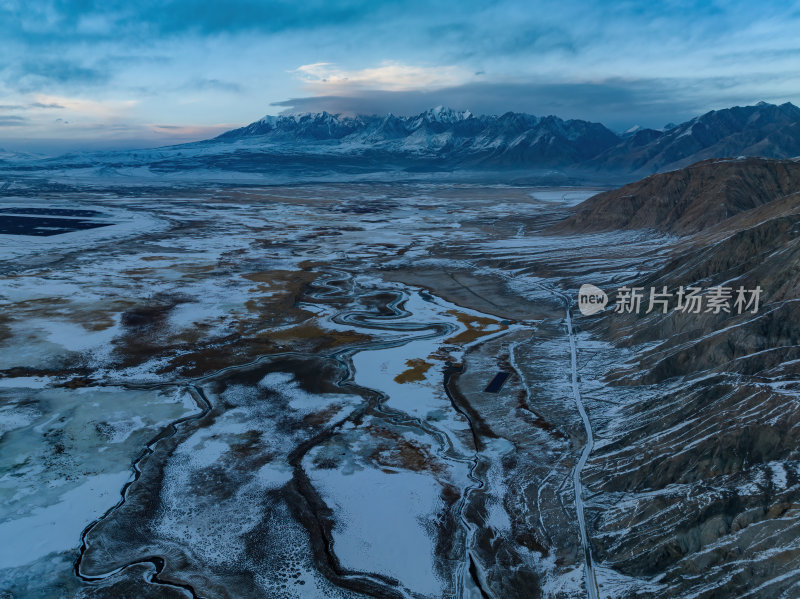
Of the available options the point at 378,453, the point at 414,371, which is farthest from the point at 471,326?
the point at 378,453

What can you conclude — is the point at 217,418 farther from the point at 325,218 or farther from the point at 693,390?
the point at 325,218

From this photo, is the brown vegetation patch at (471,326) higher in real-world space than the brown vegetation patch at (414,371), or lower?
higher

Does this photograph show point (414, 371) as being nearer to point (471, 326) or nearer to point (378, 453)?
point (378, 453)

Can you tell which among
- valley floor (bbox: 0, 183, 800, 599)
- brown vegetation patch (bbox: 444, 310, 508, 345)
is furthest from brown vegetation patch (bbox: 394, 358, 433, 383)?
brown vegetation patch (bbox: 444, 310, 508, 345)

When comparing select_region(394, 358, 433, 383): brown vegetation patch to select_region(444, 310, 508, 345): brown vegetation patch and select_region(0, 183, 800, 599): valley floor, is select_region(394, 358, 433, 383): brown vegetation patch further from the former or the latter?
select_region(444, 310, 508, 345): brown vegetation patch

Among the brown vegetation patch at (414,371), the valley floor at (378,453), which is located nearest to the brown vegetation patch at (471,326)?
the valley floor at (378,453)

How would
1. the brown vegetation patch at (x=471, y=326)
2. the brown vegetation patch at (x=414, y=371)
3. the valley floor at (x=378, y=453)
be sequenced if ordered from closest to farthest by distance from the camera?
1. the valley floor at (x=378, y=453)
2. the brown vegetation patch at (x=414, y=371)
3. the brown vegetation patch at (x=471, y=326)

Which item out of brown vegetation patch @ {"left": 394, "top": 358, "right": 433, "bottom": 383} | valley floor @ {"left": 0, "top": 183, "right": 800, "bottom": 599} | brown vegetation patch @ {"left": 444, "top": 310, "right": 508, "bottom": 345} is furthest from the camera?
brown vegetation patch @ {"left": 444, "top": 310, "right": 508, "bottom": 345}

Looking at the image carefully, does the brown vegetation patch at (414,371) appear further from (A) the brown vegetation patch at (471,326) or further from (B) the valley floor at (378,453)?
(A) the brown vegetation patch at (471,326)

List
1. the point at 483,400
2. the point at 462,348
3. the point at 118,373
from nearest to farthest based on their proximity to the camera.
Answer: the point at 483,400, the point at 118,373, the point at 462,348

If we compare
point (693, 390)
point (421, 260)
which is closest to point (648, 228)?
point (421, 260)

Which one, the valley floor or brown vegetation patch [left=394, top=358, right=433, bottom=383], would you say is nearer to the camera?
the valley floor
